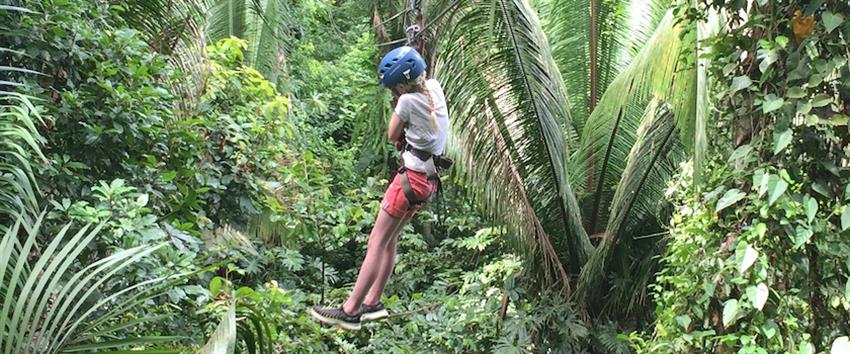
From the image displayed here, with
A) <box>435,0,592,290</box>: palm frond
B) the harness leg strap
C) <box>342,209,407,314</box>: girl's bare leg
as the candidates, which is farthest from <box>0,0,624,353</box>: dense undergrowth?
the harness leg strap

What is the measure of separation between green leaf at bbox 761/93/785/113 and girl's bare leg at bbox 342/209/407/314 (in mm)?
1811

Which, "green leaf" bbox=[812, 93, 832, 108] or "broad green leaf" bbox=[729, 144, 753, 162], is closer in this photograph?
"green leaf" bbox=[812, 93, 832, 108]

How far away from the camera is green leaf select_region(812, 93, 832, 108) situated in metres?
2.67

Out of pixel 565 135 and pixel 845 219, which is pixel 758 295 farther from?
pixel 565 135

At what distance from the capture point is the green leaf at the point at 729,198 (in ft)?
9.33

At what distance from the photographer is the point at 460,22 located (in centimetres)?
551

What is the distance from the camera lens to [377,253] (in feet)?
13.4

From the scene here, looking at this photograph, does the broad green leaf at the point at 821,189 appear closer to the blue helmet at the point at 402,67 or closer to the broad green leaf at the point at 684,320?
the broad green leaf at the point at 684,320

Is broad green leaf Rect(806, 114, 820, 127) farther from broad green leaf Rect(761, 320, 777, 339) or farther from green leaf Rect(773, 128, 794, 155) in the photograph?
broad green leaf Rect(761, 320, 777, 339)

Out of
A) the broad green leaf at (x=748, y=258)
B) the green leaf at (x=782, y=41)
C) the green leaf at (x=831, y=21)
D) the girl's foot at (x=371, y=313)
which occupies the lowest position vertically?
the girl's foot at (x=371, y=313)

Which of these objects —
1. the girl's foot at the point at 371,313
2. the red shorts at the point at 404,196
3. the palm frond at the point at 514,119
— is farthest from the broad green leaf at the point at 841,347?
the palm frond at the point at 514,119

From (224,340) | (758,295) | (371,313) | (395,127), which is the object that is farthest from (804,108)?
(371,313)

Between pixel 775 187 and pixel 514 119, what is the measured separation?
11.9 ft

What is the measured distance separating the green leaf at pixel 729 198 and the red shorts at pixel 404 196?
1422 millimetres
